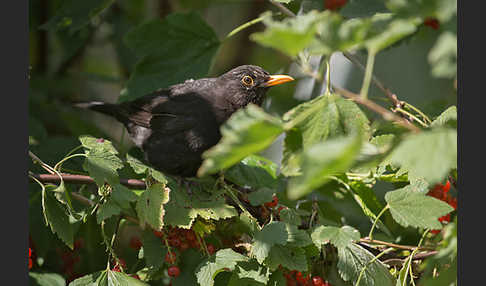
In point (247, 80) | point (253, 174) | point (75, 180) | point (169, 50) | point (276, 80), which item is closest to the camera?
point (75, 180)

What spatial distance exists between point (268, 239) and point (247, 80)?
1.37 meters

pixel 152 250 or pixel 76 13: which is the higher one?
pixel 76 13

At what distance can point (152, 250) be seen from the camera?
2.27 metres

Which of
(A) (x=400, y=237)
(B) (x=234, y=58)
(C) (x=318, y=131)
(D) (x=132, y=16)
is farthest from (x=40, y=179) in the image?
(B) (x=234, y=58)

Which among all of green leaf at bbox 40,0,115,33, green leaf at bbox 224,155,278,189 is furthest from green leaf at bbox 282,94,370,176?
green leaf at bbox 40,0,115,33

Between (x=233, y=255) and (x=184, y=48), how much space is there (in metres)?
1.24

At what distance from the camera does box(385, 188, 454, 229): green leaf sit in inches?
70.0

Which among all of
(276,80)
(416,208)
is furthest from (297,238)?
(276,80)

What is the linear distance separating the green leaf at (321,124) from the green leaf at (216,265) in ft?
1.70

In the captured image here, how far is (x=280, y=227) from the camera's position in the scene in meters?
2.00

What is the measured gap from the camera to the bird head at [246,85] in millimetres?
3105

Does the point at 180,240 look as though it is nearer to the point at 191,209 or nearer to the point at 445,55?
the point at 191,209

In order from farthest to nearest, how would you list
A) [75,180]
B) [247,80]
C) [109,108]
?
[109,108], [247,80], [75,180]

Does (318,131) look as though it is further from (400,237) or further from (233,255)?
(400,237)
